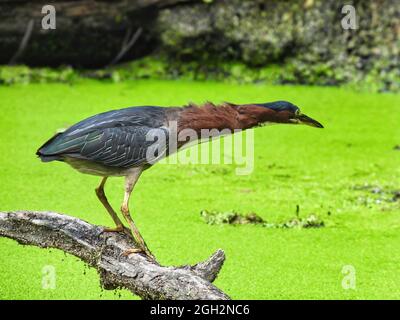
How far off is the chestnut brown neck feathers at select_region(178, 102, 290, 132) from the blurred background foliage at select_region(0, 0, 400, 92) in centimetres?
312

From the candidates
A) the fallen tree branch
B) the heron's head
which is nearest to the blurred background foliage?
the fallen tree branch

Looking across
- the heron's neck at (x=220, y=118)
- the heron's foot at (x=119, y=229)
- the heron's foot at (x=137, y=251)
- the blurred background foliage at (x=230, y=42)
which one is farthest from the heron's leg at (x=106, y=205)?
the blurred background foliage at (x=230, y=42)

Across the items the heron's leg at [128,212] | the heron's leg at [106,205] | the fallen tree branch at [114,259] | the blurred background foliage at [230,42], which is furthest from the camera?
the blurred background foliage at [230,42]

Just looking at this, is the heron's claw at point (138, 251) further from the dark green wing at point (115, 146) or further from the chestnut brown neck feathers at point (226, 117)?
the chestnut brown neck feathers at point (226, 117)

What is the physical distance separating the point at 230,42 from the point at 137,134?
3.44 m

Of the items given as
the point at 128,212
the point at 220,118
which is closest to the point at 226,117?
the point at 220,118

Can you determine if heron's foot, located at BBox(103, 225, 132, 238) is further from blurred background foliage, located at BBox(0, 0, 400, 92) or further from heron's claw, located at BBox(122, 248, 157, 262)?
blurred background foliage, located at BBox(0, 0, 400, 92)

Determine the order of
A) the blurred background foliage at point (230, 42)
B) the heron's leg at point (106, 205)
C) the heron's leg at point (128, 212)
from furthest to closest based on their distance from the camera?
the blurred background foliage at point (230, 42) → the heron's leg at point (106, 205) → the heron's leg at point (128, 212)

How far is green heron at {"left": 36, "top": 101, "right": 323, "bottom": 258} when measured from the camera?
2.56m

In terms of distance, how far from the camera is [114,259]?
8.50 ft

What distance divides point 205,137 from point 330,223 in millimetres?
1298

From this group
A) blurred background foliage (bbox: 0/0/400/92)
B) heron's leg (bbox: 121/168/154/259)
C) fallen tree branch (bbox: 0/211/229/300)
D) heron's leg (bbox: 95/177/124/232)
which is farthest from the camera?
blurred background foliage (bbox: 0/0/400/92)

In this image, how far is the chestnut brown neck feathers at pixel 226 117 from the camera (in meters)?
2.57

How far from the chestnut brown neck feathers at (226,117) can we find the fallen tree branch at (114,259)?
0.37 meters
